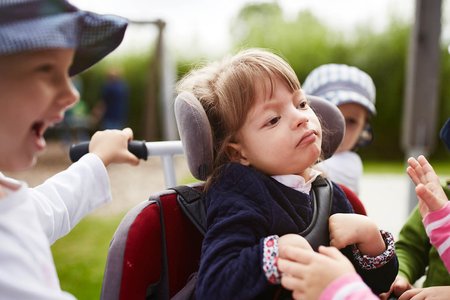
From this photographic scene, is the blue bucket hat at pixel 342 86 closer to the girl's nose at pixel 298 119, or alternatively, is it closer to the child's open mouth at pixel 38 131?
the girl's nose at pixel 298 119

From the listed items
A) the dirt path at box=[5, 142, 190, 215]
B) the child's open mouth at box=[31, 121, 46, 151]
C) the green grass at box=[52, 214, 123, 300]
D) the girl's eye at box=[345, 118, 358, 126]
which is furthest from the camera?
the dirt path at box=[5, 142, 190, 215]

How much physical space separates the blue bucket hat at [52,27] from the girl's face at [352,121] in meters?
1.31

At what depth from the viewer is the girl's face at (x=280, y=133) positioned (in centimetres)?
135

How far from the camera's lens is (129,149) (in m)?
1.54

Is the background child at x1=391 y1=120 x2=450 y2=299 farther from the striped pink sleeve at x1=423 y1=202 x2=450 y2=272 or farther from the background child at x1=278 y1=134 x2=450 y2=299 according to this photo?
the background child at x1=278 y1=134 x2=450 y2=299

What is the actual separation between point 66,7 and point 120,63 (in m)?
10.2

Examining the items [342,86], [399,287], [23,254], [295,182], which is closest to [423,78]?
[342,86]

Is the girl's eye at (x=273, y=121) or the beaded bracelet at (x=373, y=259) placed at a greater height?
the girl's eye at (x=273, y=121)

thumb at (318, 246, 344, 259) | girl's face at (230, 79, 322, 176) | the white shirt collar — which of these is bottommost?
the white shirt collar

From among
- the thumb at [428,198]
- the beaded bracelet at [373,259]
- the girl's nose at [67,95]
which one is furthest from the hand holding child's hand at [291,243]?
the girl's nose at [67,95]

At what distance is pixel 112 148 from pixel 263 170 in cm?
41

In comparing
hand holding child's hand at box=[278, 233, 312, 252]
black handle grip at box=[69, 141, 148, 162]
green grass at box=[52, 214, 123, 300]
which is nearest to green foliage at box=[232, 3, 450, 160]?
green grass at box=[52, 214, 123, 300]

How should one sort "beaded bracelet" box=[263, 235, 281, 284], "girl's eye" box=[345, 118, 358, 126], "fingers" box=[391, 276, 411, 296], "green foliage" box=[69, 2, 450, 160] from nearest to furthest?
"beaded bracelet" box=[263, 235, 281, 284] < "fingers" box=[391, 276, 411, 296] < "girl's eye" box=[345, 118, 358, 126] < "green foliage" box=[69, 2, 450, 160]

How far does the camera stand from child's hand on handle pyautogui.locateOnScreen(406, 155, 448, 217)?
1.36m
